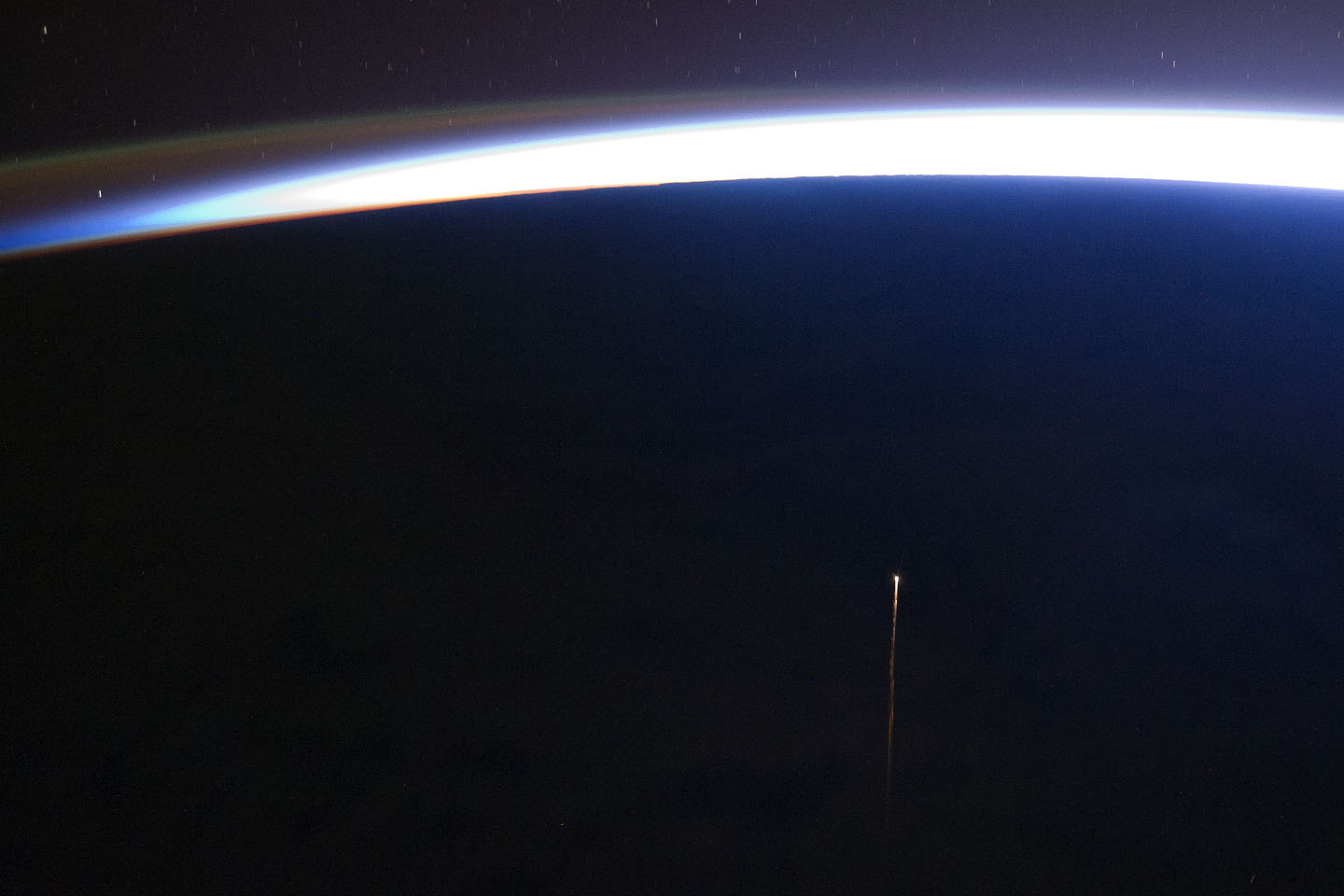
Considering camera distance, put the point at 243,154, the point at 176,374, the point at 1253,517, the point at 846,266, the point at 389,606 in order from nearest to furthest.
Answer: the point at 389,606 < the point at 1253,517 < the point at 176,374 < the point at 846,266 < the point at 243,154

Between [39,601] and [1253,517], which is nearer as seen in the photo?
[39,601]

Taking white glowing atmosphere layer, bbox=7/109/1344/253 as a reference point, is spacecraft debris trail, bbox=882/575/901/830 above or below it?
below

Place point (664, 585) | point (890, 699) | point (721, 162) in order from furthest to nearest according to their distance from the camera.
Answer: point (721, 162)
point (664, 585)
point (890, 699)

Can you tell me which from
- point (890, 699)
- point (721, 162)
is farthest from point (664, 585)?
point (721, 162)

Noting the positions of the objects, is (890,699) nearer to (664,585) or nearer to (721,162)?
(664,585)

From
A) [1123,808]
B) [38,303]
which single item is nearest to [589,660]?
[1123,808]

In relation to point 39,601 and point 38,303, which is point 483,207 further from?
point 39,601

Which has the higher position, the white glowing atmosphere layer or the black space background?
the white glowing atmosphere layer

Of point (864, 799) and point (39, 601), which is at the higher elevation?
point (39, 601)
